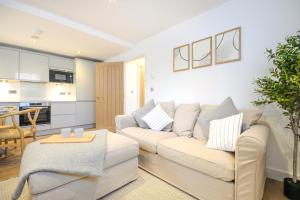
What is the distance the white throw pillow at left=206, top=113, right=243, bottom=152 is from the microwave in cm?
420

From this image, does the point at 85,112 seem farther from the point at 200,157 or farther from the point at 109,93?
the point at 200,157

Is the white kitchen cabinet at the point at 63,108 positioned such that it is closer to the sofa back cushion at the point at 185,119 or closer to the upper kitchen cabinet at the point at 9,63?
the upper kitchen cabinet at the point at 9,63

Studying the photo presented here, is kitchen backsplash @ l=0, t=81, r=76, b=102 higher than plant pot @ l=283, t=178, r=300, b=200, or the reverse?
kitchen backsplash @ l=0, t=81, r=76, b=102

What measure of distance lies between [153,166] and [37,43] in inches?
145

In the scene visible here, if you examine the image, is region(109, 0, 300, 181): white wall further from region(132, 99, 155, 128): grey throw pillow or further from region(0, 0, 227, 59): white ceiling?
region(132, 99, 155, 128): grey throw pillow

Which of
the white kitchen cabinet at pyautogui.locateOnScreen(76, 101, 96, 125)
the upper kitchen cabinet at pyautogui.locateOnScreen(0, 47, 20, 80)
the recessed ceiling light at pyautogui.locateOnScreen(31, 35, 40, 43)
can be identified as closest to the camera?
the recessed ceiling light at pyautogui.locateOnScreen(31, 35, 40, 43)

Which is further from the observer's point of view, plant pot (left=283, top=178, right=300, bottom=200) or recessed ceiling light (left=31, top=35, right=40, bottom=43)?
recessed ceiling light (left=31, top=35, right=40, bottom=43)

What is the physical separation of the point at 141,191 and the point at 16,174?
164 centimetres

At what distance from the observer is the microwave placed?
162 inches

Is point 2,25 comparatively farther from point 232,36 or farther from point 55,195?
point 232,36

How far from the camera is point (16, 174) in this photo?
193 cm

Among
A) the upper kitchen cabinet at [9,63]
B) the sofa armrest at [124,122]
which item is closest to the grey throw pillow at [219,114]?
the sofa armrest at [124,122]

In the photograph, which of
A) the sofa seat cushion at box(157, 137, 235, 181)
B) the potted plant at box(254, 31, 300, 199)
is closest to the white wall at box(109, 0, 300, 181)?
the potted plant at box(254, 31, 300, 199)

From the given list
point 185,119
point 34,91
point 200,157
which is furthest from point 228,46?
point 34,91
